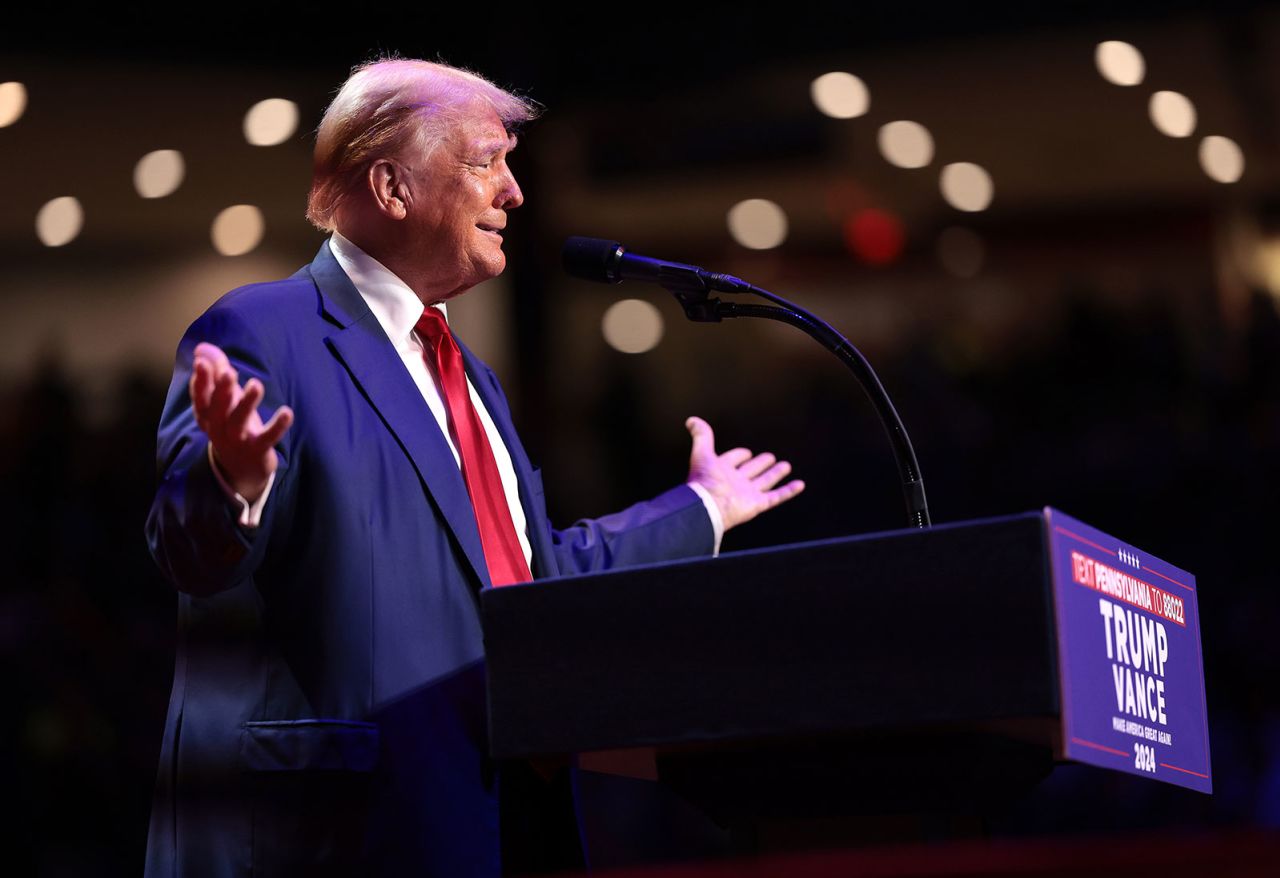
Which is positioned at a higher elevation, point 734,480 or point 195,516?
point 734,480

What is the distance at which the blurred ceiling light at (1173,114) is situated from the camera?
6.25 m

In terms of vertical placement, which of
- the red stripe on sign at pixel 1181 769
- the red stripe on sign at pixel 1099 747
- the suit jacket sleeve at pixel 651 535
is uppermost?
the suit jacket sleeve at pixel 651 535

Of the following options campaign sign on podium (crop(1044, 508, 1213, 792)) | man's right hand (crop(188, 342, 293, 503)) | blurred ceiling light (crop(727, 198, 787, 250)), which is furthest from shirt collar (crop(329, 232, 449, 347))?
blurred ceiling light (crop(727, 198, 787, 250))

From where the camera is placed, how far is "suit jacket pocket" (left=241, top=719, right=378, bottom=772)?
1.63 m

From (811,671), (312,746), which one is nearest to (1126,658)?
(811,671)

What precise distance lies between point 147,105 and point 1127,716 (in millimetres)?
5551

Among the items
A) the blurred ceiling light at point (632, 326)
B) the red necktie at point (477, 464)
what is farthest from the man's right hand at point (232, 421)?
the blurred ceiling light at point (632, 326)

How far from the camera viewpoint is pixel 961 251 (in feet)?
21.3

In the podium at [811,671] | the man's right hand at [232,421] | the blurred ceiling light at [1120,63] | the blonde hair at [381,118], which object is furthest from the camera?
the blurred ceiling light at [1120,63]

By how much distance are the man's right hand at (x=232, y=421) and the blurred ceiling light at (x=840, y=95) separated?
16.9 feet

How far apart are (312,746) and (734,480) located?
794 mm

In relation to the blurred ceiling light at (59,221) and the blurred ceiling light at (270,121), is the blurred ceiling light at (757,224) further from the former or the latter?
the blurred ceiling light at (59,221)

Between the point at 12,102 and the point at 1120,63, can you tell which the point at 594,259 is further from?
the point at 1120,63

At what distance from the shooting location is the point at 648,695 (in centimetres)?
139
